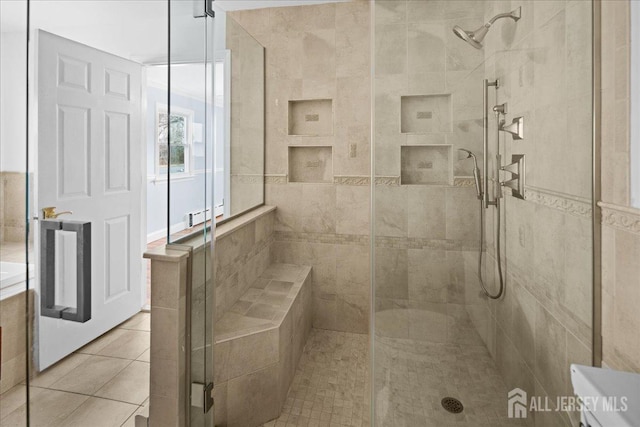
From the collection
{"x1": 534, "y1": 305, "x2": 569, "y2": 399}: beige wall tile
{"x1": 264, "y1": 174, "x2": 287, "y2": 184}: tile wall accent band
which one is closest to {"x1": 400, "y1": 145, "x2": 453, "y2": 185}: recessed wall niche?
{"x1": 534, "y1": 305, "x2": 569, "y2": 399}: beige wall tile

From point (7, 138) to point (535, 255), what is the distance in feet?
5.90

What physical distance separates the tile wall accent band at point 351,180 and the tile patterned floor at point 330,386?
1.21 m

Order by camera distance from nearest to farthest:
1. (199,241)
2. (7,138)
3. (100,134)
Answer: (7,138) < (100,134) < (199,241)

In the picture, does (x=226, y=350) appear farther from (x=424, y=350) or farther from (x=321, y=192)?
(x=321, y=192)

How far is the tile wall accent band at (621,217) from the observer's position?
3.52 ft

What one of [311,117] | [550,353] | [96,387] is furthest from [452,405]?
[311,117]

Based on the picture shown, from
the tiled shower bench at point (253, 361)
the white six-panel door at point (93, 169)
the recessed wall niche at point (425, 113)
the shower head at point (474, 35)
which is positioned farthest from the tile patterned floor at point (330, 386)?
the shower head at point (474, 35)

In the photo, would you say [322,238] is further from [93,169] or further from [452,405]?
[93,169]

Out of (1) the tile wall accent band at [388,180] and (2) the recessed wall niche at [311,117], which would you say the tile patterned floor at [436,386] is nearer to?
(1) the tile wall accent band at [388,180]

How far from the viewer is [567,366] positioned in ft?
4.17

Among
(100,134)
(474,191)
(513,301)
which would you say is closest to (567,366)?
(513,301)

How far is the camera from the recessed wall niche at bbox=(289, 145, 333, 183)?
2.80 m

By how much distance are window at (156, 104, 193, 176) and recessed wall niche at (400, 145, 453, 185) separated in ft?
2.97

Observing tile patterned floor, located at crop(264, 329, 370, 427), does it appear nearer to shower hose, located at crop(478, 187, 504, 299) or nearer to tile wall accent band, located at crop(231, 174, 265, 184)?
shower hose, located at crop(478, 187, 504, 299)
